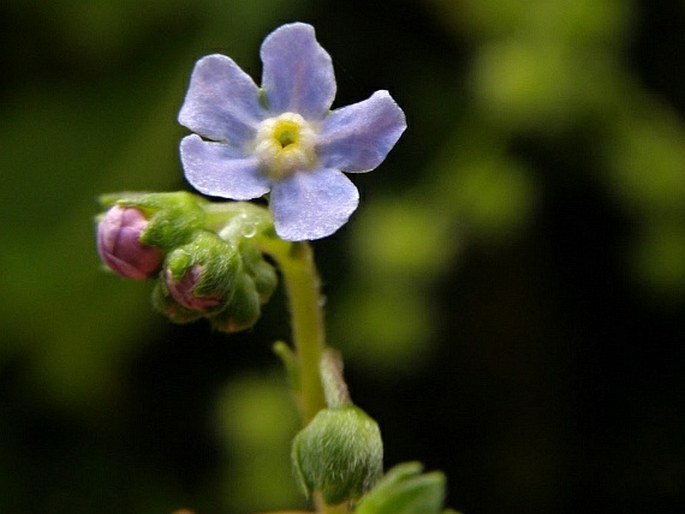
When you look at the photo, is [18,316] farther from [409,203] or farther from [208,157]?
[208,157]

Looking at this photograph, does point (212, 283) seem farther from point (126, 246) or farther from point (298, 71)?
point (298, 71)

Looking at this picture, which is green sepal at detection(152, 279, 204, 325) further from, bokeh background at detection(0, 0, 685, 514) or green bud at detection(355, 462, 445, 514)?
bokeh background at detection(0, 0, 685, 514)

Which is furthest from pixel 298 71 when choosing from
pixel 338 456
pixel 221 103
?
pixel 338 456

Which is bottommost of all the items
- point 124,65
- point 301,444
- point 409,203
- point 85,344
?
point 301,444

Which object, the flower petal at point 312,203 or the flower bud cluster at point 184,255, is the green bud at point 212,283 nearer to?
the flower bud cluster at point 184,255

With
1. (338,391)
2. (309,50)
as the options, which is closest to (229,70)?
(309,50)

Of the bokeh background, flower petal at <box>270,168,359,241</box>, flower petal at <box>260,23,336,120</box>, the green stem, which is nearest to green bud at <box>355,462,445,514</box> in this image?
the green stem
